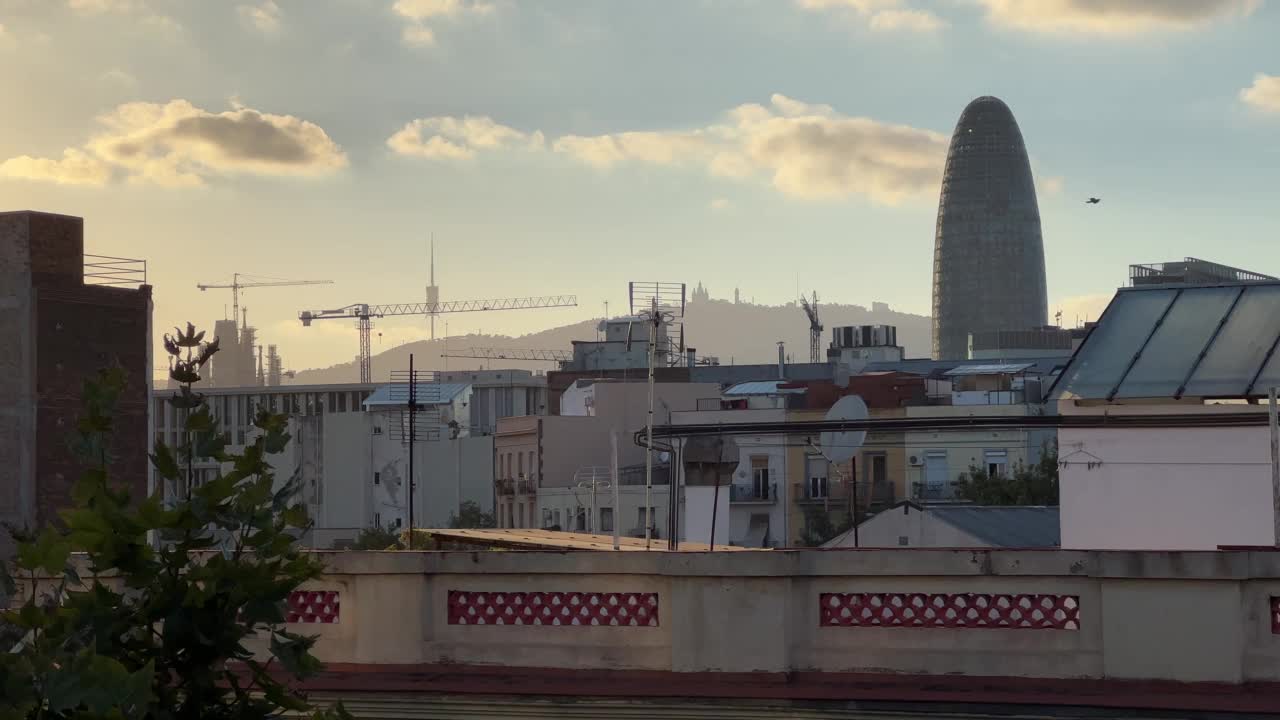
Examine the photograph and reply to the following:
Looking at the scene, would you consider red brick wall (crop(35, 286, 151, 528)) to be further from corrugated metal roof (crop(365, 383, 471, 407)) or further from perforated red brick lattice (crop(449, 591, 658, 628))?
corrugated metal roof (crop(365, 383, 471, 407))

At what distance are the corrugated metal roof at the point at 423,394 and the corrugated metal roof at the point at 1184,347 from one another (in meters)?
109

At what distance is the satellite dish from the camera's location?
1303 inches

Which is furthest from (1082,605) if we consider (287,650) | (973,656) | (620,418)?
(620,418)

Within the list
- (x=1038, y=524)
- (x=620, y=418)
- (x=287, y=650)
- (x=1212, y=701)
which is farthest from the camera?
(x=620, y=418)

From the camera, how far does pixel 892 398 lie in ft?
390

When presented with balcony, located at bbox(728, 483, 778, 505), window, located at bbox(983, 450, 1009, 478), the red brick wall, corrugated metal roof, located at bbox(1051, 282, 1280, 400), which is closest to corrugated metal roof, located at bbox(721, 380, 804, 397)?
balcony, located at bbox(728, 483, 778, 505)

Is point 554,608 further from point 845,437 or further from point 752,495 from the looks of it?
point 752,495

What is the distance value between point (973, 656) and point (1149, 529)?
53.6 feet

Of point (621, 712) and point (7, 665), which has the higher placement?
point (7, 665)

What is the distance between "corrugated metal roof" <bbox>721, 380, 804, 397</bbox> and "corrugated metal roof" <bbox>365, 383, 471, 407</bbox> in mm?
23605

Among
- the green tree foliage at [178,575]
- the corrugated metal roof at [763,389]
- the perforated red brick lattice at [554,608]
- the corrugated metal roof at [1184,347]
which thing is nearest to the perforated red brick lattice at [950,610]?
the perforated red brick lattice at [554,608]

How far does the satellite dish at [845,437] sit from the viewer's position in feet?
109

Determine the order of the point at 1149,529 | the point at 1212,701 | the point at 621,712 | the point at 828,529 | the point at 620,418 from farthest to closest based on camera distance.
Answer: the point at 620,418
the point at 828,529
the point at 1149,529
the point at 621,712
the point at 1212,701

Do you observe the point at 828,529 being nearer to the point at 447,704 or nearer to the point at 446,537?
the point at 446,537
